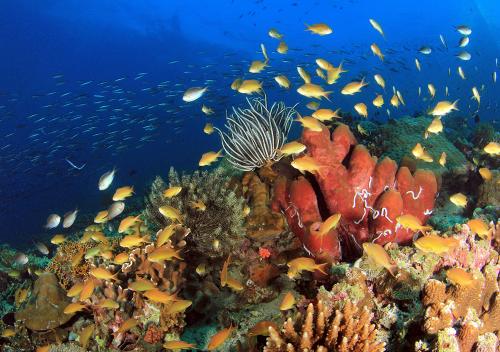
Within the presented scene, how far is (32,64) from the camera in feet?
217

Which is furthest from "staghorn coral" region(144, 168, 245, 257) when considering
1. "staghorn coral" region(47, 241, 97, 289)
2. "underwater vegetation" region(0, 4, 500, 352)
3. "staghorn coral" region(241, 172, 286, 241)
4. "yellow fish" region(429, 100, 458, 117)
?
"yellow fish" region(429, 100, 458, 117)

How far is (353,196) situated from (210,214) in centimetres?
244

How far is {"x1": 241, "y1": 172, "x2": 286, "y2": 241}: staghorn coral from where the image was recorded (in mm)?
5703

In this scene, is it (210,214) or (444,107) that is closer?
(210,214)

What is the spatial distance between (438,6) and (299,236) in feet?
411

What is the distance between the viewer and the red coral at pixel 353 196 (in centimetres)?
491

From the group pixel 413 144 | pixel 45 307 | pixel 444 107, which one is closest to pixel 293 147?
pixel 444 107

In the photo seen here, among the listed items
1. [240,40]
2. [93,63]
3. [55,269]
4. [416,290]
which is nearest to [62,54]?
[93,63]

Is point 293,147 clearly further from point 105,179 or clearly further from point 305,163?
point 105,179

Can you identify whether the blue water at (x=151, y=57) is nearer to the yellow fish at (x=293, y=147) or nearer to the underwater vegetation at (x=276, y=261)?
the underwater vegetation at (x=276, y=261)

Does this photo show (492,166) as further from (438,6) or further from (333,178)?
(438,6)

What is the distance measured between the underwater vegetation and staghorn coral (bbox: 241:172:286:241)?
0.02 m

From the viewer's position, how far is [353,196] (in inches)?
199

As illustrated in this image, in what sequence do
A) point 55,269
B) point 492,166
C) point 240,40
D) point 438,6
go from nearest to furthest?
point 55,269
point 492,166
point 240,40
point 438,6
